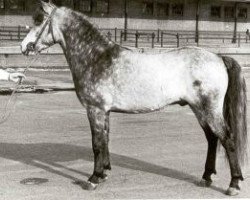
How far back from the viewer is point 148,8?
47406 mm

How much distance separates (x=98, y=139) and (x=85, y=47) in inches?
42.9

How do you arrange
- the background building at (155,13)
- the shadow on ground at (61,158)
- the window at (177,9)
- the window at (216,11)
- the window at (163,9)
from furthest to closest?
1. the window at (216,11)
2. the window at (177,9)
3. the window at (163,9)
4. the background building at (155,13)
5. the shadow on ground at (61,158)

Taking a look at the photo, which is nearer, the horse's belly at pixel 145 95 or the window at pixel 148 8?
the horse's belly at pixel 145 95

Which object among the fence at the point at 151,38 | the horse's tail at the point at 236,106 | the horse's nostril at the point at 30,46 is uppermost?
the horse's nostril at the point at 30,46

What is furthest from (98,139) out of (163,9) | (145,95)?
(163,9)

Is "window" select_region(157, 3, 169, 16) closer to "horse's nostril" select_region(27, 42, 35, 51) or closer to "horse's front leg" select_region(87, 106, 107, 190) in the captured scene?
"horse's nostril" select_region(27, 42, 35, 51)

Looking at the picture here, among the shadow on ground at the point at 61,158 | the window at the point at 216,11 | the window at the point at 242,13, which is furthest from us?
the window at the point at 242,13

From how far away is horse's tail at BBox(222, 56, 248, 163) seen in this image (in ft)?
22.5

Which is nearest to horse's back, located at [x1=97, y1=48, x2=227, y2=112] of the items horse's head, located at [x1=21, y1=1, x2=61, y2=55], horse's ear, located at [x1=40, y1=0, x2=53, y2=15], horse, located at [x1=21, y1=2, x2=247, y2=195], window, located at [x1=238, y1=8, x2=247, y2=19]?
horse, located at [x1=21, y1=2, x2=247, y2=195]

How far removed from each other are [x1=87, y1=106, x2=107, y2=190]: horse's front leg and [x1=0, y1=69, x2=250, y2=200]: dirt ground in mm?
132

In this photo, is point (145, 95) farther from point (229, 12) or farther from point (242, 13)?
point (242, 13)

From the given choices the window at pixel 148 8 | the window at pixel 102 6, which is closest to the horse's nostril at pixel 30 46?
the window at pixel 102 6

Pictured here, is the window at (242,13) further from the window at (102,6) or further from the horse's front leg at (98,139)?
the horse's front leg at (98,139)

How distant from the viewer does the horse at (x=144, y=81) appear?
6.72 m
